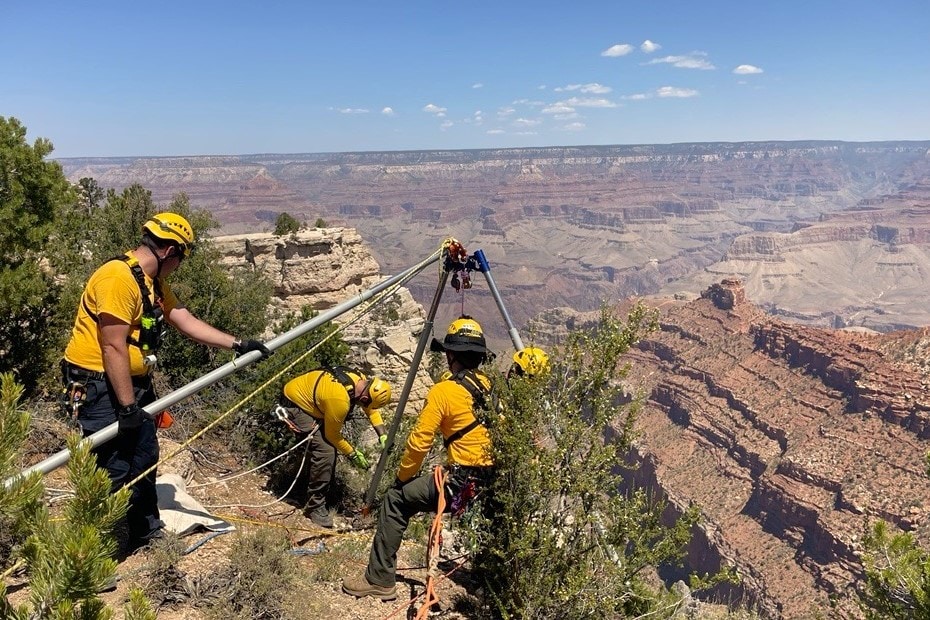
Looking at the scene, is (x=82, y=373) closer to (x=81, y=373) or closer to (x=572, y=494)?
(x=81, y=373)

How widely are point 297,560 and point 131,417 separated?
2.18 meters

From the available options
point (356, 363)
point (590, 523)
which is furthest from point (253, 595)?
point (356, 363)

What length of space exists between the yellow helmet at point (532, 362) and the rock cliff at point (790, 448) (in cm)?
3517

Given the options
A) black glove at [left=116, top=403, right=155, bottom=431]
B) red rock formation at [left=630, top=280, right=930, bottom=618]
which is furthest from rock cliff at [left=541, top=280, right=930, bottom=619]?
black glove at [left=116, top=403, right=155, bottom=431]

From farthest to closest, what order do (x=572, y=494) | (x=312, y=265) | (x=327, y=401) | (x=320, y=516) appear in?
1. (x=312, y=265)
2. (x=320, y=516)
3. (x=327, y=401)
4. (x=572, y=494)

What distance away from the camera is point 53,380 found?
838cm

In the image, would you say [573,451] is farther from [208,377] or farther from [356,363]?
[356,363]

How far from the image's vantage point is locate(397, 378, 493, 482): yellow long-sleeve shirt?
4.31 metres

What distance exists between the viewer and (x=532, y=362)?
3.99 meters

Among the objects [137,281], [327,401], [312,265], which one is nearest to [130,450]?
[137,281]

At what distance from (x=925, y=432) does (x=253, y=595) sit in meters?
59.9

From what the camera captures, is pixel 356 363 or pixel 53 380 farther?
pixel 356 363

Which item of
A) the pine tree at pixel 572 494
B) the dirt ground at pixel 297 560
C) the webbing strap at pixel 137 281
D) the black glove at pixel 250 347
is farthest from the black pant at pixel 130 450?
the pine tree at pixel 572 494

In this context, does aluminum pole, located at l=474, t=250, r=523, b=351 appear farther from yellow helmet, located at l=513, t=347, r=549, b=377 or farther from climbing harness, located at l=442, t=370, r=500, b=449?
climbing harness, located at l=442, t=370, r=500, b=449
